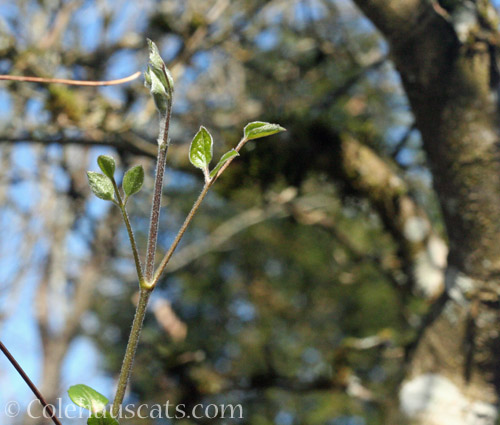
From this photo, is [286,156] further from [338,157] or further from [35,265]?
[35,265]

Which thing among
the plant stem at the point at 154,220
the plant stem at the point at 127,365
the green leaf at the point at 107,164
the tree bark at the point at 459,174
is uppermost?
the tree bark at the point at 459,174

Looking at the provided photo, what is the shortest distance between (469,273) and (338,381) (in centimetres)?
55

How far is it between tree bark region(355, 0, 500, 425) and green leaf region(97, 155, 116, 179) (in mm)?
736

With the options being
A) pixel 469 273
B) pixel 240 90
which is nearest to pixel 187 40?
pixel 240 90

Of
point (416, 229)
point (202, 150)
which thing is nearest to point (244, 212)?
point (416, 229)

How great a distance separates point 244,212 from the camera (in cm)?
284

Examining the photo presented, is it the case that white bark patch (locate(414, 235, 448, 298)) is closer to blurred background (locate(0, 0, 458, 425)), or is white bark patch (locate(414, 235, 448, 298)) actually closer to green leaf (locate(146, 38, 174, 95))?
blurred background (locate(0, 0, 458, 425))

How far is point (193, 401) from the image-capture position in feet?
6.23

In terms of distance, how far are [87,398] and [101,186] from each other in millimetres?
130

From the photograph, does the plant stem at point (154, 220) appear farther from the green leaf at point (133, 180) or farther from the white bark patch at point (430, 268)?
the white bark patch at point (430, 268)

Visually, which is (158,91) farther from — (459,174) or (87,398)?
(459,174)

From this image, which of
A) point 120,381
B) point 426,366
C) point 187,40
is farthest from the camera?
point 187,40

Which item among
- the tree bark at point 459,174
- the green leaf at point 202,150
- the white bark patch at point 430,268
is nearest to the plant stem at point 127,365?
the green leaf at point 202,150

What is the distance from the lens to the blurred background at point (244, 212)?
4.63 feet
